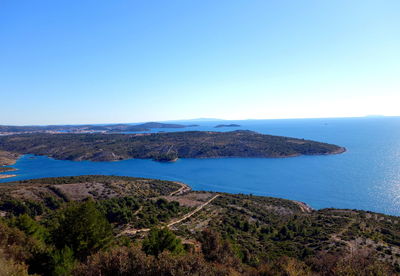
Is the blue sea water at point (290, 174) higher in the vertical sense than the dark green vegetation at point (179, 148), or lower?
lower

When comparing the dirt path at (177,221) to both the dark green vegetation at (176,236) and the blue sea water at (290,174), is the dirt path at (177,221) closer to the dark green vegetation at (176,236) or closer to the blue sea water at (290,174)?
the dark green vegetation at (176,236)

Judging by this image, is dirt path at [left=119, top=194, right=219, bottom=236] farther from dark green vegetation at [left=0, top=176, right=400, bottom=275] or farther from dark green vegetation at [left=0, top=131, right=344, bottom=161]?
dark green vegetation at [left=0, top=131, right=344, bottom=161]

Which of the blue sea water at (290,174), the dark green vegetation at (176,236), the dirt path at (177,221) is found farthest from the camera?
the blue sea water at (290,174)

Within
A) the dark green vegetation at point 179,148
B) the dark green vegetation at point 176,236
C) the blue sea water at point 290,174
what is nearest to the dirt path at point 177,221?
the dark green vegetation at point 176,236

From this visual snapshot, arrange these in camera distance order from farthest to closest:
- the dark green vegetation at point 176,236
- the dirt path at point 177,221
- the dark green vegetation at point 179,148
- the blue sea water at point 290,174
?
the dark green vegetation at point 179,148, the blue sea water at point 290,174, the dirt path at point 177,221, the dark green vegetation at point 176,236

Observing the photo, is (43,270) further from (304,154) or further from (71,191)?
(304,154)

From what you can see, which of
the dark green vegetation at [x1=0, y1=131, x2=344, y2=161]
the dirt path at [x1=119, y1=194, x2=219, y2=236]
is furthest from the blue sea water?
the dirt path at [x1=119, y1=194, x2=219, y2=236]

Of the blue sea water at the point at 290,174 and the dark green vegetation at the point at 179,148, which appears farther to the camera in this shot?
the dark green vegetation at the point at 179,148
